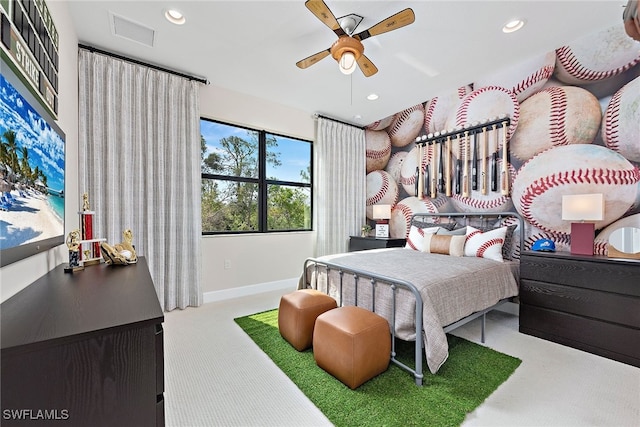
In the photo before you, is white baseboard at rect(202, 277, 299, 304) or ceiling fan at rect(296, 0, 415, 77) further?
white baseboard at rect(202, 277, 299, 304)

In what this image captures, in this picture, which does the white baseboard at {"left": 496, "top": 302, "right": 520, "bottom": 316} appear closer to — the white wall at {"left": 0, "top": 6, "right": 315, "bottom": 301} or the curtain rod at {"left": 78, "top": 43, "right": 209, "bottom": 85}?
the white wall at {"left": 0, "top": 6, "right": 315, "bottom": 301}

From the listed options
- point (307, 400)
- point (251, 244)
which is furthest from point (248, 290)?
point (307, 400)

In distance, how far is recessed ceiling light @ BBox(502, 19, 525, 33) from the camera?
230 centimetres

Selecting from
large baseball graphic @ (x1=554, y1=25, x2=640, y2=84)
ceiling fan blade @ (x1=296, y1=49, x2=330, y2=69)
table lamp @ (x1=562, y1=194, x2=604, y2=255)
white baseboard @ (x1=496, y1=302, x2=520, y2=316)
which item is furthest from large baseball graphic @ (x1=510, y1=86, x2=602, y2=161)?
ceiling fan blade @ (x1=296, y1=49, x2=330, y2=69)

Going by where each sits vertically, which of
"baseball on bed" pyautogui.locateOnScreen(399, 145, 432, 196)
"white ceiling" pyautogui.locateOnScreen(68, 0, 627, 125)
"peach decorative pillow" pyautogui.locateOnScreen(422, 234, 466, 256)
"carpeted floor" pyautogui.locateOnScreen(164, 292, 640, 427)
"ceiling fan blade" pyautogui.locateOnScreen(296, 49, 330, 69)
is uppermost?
"white ceiling" pyautogui.locateOnScreen(68, 0, 627, 125)

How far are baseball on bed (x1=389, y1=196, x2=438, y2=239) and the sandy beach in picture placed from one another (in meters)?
3.86

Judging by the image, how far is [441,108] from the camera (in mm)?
3764

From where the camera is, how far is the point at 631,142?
2.33m

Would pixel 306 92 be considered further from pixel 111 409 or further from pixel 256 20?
pixel 111 409

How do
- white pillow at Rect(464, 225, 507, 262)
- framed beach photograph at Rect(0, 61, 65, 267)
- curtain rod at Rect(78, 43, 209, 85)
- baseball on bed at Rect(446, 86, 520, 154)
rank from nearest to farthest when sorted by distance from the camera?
framed beach photograph at Rect(0, 61, 65, 267), curtain rod at Rect(78, 43, 209, 85), white pillow at Rect(464, 225, 507, 262), baseball on bed at Rect(446, 86, 520, 154)

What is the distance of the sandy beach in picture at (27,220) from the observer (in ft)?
3.18

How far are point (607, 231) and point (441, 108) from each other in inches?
88.5

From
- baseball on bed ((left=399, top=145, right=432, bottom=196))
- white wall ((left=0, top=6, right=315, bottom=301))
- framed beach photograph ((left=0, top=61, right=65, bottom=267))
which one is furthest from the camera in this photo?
baseball on bed ((left=399, top=145, right=432, bottom=196))

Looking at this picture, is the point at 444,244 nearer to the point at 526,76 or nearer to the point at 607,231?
the point at 607,231
